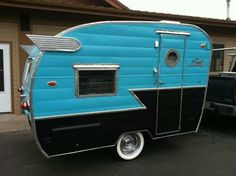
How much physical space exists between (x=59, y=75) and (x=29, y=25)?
4.96 m

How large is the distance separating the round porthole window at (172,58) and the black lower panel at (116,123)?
0.51 metres

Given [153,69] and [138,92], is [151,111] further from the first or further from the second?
[153,69]

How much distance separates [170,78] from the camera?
4.84 metres

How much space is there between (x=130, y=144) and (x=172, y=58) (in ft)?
5.79

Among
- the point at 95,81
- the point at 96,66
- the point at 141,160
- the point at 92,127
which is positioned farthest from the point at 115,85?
the point at 141,160

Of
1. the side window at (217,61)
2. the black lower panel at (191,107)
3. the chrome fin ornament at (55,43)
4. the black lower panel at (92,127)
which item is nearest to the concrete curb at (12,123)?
the black lower panel at (92,127)

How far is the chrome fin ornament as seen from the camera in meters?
3.67

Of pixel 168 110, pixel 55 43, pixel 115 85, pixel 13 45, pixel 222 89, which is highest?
pixel 13 45

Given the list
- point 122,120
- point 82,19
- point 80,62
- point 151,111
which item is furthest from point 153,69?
point 82,19

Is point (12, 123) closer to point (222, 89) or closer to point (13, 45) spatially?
point (13, 45)

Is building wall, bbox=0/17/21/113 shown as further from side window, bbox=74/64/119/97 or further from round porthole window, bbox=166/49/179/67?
round porthole window, bbox=166/49/179/67

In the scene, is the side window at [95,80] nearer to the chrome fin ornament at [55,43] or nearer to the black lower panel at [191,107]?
the chrome fin ornament at [55,43]

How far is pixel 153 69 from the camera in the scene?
15.3 ft

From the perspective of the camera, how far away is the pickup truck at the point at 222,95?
6.01 meters
